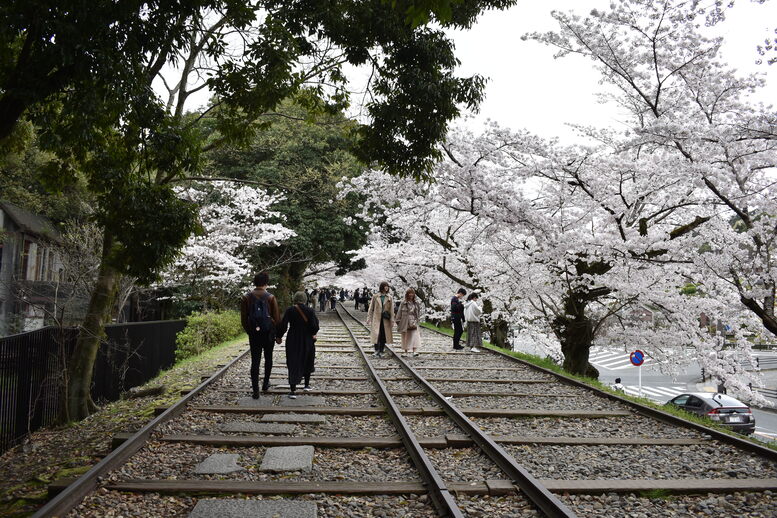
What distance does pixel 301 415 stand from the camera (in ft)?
24.2

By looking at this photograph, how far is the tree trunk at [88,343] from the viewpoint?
8.87 meters

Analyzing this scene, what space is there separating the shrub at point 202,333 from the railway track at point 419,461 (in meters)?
9.81

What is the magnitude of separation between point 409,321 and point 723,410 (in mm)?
12241

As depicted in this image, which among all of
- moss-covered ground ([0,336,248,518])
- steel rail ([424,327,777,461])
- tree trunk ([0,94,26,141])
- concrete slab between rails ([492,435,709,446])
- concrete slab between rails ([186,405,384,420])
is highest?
tree trunk ([0,94,26,141])

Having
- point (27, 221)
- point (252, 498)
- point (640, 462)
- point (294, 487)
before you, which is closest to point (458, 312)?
point (640, 462)

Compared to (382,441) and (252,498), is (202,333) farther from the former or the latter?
(252,498)

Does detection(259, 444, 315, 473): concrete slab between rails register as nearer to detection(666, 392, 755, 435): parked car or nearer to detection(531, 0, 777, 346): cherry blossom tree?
detection(531, 0, 777, 346): cherry blossom tree

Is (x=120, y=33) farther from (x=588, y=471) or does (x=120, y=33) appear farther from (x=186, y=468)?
(x=588, y=471)

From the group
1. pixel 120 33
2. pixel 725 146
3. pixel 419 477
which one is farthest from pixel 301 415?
pixel 725 146

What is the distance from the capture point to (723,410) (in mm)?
18688

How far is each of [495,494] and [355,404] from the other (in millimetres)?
3778

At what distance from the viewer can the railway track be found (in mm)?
4309

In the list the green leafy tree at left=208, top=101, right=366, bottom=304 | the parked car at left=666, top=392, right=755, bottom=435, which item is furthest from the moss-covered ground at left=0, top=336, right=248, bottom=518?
the green leafy tree at left=208, top=101, right=366, bottom=304

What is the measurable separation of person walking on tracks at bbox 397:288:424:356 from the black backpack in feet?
18.8
